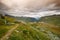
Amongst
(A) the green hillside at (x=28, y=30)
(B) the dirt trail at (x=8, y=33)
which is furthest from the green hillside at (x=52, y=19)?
(B) the dirt trail at (x=8, y=33)

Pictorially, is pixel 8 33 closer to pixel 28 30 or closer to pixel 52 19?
pixel 28 30

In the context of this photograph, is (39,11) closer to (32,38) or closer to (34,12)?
(34,12)

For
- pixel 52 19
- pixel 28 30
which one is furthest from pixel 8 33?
pixel 52 19

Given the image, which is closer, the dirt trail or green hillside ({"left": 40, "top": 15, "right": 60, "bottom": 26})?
the dirt trail

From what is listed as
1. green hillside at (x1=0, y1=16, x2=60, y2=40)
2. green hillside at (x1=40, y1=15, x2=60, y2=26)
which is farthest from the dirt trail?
green hillside at (x1=40, y1=15, x2=60, y2=26)

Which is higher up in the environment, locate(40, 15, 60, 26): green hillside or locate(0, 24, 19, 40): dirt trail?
locate(40, 15, 60, 26): green hillside

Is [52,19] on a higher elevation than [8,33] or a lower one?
higher

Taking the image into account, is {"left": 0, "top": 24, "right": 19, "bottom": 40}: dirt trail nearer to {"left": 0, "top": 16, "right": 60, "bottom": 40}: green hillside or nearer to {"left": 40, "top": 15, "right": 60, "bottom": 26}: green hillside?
{"left": 0, "top": 16, "right": 60, "bottom": 40}: green hillside

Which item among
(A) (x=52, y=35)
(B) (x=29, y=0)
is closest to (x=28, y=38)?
(A) (x=52, y=35)
